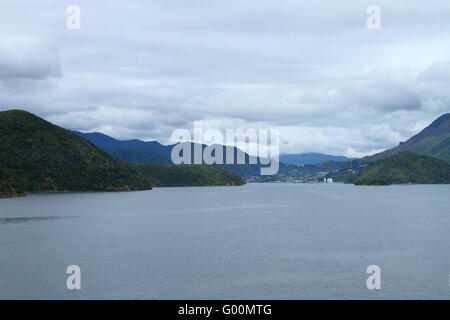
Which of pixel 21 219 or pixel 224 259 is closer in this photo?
pixel 224 259

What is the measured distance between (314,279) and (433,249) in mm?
42302

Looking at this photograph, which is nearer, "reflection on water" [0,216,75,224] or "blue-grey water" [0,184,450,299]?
"blue-grey water" [0,184,450,299]

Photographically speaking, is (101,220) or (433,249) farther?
(101,220)

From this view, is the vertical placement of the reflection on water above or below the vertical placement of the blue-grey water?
above

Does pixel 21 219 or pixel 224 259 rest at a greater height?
pixel 21 219

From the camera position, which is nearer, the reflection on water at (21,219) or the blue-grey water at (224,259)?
the blue-grey water at (224,259)

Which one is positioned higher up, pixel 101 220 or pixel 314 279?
pixel 101 220

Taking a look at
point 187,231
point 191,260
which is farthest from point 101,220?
point 191,260

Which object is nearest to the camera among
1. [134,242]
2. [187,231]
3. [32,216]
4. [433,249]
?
[433,249]

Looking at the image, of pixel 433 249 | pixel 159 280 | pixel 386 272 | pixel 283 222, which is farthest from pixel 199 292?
pixel 283 222

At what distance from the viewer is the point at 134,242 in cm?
11175

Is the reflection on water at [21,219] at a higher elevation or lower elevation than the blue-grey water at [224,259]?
higher
